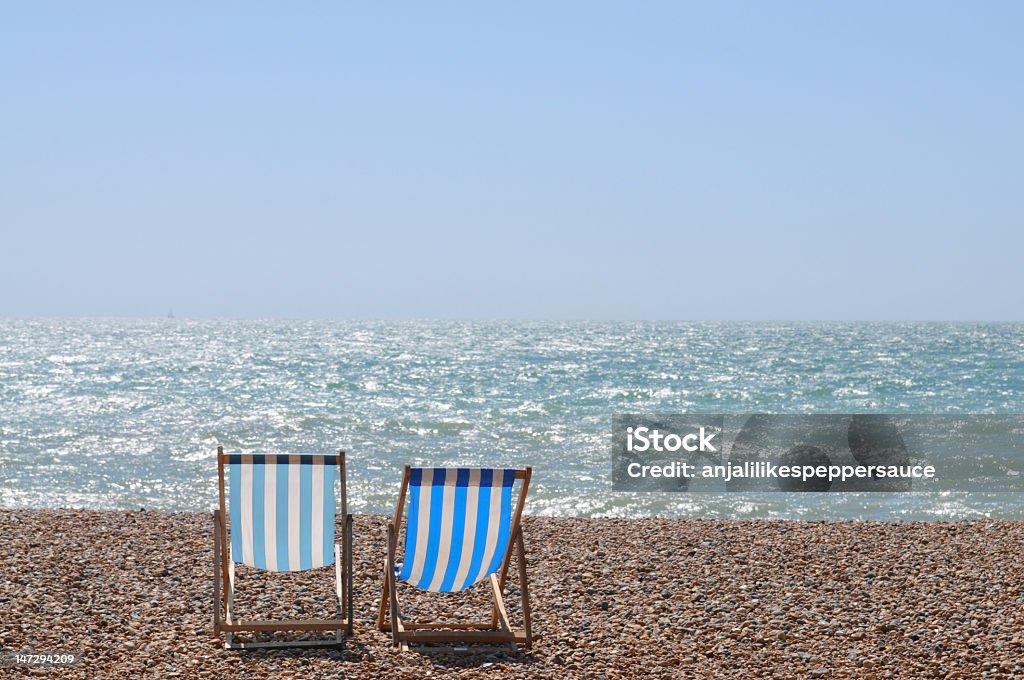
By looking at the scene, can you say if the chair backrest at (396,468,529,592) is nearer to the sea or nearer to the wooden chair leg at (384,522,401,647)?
the wooden chair leg at (384,522,401,647)

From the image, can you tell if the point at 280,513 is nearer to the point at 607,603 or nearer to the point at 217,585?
the point at 217,585

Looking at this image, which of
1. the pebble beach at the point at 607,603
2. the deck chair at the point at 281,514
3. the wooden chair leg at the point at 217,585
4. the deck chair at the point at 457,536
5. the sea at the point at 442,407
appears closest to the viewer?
the pebble beach at the point at 607,603

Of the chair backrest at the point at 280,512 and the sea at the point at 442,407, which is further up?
the chair backrest at the point at 280,512

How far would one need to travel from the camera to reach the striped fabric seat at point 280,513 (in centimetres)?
479

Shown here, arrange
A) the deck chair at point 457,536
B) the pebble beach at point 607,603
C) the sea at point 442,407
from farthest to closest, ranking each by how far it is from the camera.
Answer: the sea at point 442,407 < the deck chair at point 457,536 < the pebble beach at point 607,603

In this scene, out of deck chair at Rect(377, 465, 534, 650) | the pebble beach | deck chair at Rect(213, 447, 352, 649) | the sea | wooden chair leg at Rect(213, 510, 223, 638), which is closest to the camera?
the pebble beach

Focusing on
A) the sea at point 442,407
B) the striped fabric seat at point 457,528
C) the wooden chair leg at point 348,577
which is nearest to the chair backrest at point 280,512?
the wooden chair leg at point 348,577

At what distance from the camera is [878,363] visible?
3338 centimetres

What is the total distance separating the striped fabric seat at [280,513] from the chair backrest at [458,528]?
44cm

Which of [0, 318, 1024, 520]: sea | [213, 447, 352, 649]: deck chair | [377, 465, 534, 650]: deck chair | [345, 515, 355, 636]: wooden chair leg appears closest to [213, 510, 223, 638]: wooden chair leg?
[213, 447, 352, 649]: deck chair

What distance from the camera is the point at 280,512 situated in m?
4.81

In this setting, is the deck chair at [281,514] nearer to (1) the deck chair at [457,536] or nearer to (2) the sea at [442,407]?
(1) the deck chair at [457,536]

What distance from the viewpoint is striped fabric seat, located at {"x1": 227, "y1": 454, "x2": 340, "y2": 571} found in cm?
479

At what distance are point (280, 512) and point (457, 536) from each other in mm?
819
